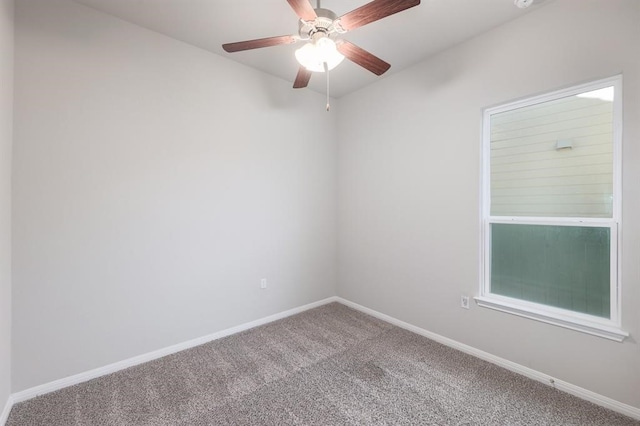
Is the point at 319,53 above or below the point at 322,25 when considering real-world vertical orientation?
below

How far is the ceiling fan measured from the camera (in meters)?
1.46

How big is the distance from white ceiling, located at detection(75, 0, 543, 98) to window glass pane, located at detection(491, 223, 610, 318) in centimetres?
169

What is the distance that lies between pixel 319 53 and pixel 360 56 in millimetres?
381

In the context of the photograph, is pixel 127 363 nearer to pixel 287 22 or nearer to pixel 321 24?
pixel 321 24

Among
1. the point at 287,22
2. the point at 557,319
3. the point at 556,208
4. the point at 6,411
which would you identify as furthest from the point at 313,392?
the point at 287,22

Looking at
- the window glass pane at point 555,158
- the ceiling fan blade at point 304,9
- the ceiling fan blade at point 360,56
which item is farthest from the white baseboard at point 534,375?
the ceiling fan blade at point 304,9

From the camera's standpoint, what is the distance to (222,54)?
2723mm

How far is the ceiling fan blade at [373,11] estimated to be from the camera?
4.66 feet

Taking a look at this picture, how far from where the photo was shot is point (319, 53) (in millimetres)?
1691

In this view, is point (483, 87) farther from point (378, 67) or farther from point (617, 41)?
point (378, 67)

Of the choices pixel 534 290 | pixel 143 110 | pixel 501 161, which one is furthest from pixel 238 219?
pixel 534 290

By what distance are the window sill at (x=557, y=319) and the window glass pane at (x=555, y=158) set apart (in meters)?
0.74

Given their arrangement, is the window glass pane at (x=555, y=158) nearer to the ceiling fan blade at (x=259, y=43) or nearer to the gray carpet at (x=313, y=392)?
the gray carpet at (x=313, y=392)

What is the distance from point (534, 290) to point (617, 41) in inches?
70.1
